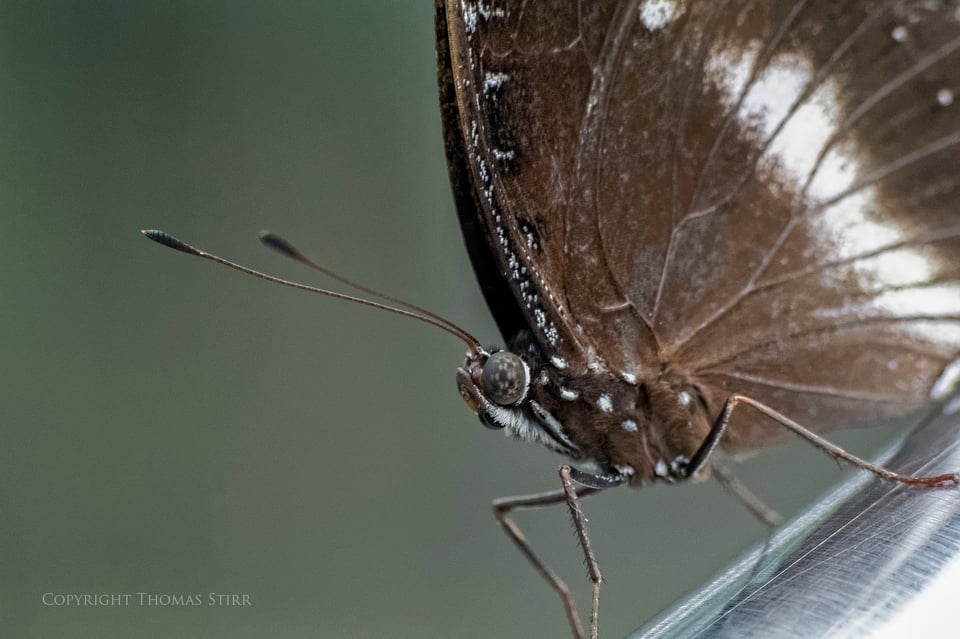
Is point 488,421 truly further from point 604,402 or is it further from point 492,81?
point 492,81

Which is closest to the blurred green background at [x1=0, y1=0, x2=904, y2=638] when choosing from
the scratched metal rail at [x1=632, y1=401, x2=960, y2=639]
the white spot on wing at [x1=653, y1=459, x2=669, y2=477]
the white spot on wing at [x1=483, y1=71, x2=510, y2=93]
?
the white spot on wing at [x1=653, y1=459, x2=669, y2=477]

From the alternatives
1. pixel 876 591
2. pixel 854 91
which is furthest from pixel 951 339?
pixel 876 591

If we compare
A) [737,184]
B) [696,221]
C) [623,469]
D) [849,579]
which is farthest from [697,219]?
[849,579]

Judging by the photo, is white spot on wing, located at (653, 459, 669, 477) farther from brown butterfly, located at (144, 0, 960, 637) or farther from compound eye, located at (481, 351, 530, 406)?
compound eye, located at (481, 351, 530, 406)

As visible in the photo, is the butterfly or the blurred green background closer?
the butterfly

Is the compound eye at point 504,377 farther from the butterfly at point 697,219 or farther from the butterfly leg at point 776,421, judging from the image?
the butterfly leg at point 776,421

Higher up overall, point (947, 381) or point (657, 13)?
point (657, 13)
